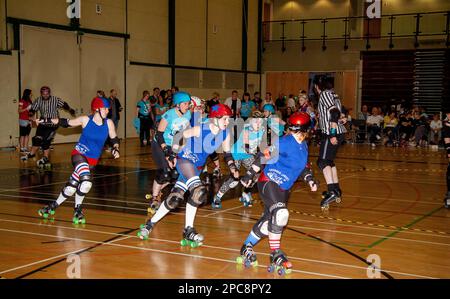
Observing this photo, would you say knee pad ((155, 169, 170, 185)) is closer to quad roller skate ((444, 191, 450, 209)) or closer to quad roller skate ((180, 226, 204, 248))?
quad roller skate ((180, 226, 204, 248))

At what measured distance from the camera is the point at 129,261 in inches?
215

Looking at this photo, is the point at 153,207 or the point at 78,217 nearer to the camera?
the point at 78,217

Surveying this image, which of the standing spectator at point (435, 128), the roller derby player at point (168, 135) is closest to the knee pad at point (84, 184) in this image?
the roller derby player at point (168, 135)

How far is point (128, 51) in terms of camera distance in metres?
20.2

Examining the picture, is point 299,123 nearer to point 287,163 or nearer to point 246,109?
point 287,163

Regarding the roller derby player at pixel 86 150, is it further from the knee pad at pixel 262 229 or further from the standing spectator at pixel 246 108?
the standing spectator at pixel 246 108

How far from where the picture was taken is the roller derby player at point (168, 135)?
693cm

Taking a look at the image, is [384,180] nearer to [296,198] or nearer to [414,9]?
[296,198]

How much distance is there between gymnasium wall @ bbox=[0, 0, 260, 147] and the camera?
1655 centimetres

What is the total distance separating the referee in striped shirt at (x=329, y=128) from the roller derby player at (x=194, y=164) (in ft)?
8.51

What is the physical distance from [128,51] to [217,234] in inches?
575

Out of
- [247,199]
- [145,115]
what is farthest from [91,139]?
[145,115]

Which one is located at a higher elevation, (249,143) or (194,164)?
(249,143)

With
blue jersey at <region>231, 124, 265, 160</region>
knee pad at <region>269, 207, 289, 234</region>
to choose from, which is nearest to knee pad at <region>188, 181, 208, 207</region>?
knee pad at <region>269, 207, 289, 234</region>
